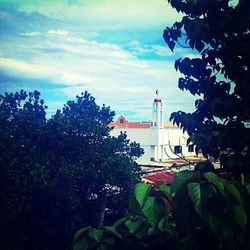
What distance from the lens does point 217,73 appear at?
259 centimetres

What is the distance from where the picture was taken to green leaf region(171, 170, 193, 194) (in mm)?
1458

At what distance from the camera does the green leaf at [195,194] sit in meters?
Answer: 1.34

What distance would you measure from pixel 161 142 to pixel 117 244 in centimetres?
2879

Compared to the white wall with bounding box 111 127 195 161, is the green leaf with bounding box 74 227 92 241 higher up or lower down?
lower down

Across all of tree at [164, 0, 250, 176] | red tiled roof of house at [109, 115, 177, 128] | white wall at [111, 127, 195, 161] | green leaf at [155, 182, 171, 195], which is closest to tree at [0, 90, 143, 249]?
tree at [164, 0, 250, 176]

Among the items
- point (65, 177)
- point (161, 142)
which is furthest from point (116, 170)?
point (161, 142)

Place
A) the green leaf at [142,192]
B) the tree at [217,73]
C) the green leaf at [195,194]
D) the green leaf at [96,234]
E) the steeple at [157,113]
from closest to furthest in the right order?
the green leaf at [195,194]
the green leaf at [142,192]
the green leaf at [96,234]
the tree at [217,73]
the steeple at [157,113]

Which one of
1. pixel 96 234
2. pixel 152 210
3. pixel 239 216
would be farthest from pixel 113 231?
pixel 239 216

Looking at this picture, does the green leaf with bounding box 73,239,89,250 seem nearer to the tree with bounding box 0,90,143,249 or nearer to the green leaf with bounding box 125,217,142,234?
the green leaf with bounding box 125,217,142,234

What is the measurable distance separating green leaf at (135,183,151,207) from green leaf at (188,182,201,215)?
0.23 meters

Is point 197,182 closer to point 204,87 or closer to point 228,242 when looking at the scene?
point 228,242

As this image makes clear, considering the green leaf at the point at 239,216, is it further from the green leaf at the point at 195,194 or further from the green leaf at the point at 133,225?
the green leaf at the point at 133,225

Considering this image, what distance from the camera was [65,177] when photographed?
40.4 feet

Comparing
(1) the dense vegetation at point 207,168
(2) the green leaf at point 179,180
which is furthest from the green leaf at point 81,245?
(2) the green leaf at point 179,180
